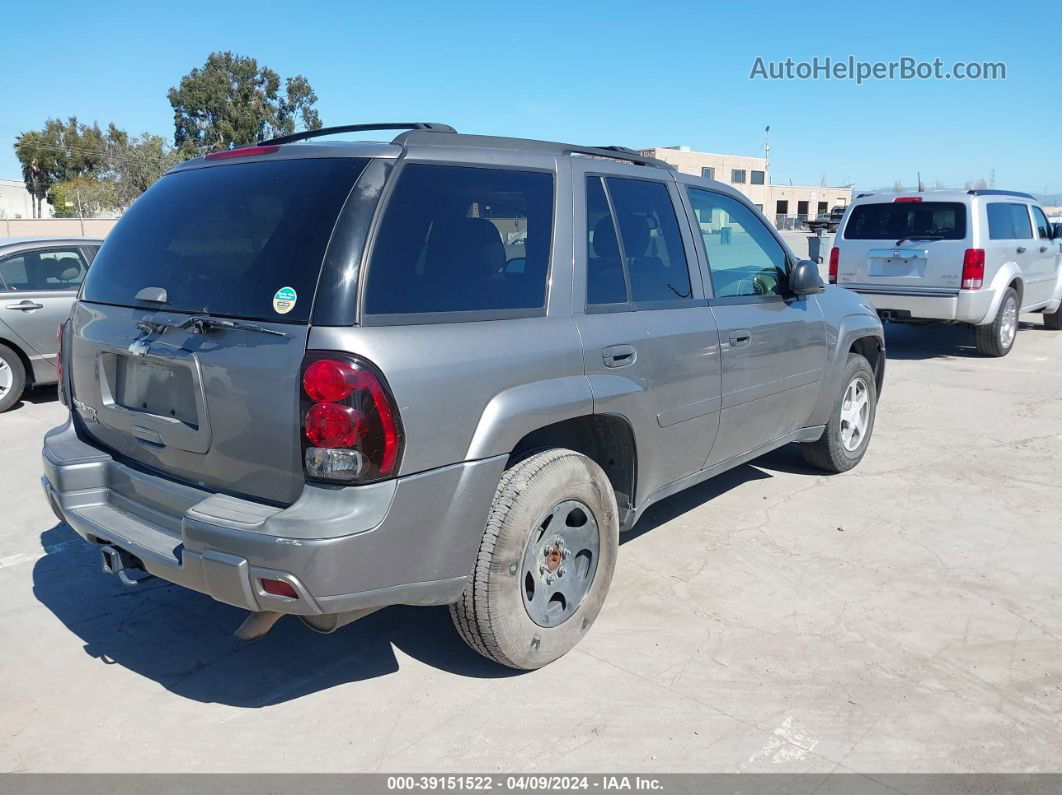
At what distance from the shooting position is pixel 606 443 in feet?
12.6

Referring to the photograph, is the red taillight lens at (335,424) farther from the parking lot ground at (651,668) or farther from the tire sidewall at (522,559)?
the parking lot ground at (651,668)

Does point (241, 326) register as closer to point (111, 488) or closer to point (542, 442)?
point (111, 488)

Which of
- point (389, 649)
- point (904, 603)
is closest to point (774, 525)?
point (904, 603)

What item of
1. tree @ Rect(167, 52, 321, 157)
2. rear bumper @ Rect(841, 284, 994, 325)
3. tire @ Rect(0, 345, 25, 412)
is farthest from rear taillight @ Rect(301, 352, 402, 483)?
tree @ Rect(167, 52, 321, 157)

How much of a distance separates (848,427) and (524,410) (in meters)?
3.66

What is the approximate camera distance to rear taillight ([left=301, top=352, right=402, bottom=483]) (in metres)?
2.69

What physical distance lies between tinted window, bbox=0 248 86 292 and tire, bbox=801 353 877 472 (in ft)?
22.5

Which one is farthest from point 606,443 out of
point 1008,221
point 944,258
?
point 1008,221

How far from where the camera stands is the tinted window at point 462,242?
2.90 meters

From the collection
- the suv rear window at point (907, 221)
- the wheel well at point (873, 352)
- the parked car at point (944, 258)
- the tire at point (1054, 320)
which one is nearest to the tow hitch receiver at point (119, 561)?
the wheel well at point (873, 352)

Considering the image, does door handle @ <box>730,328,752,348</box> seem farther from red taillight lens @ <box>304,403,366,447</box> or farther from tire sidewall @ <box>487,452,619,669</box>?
red taillight lens @ <box>304,403,366,447</box>

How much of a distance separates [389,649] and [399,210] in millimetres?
1889

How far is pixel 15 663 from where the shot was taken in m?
3.57

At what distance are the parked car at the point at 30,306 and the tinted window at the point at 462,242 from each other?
611 cm
